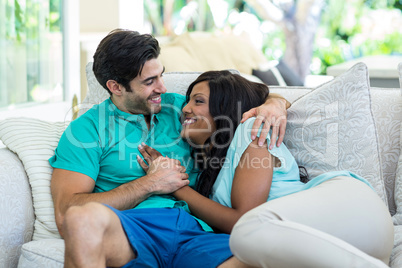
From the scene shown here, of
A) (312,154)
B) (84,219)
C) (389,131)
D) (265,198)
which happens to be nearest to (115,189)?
(84,219)

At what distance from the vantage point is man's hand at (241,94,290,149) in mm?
1679

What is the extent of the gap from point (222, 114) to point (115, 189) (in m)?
0.48

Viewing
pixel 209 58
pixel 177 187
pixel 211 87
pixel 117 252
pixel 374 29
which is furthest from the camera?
pixel 374 29

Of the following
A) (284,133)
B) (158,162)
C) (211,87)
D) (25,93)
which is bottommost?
(25,93)

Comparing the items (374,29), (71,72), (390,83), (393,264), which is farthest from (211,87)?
(374,29)

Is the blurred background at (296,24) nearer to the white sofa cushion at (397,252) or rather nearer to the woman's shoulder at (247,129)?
the woman's shoulder at (247,129)

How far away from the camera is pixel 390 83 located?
2711 millimetres

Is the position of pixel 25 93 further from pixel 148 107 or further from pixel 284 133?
pixel 284 133

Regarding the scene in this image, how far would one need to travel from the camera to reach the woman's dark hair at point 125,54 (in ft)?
6.25

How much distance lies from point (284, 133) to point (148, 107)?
1.78 feet

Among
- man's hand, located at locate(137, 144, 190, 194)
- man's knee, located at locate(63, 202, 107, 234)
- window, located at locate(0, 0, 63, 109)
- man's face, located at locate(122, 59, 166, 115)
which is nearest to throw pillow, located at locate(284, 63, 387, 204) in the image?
man's hand, located at locate(137, 144, 190, 194)

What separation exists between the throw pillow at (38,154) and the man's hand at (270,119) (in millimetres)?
720

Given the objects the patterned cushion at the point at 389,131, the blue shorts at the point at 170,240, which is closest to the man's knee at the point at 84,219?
the blue shorts at the point at 170,240

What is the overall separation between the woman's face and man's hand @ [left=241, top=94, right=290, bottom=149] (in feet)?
0.56
